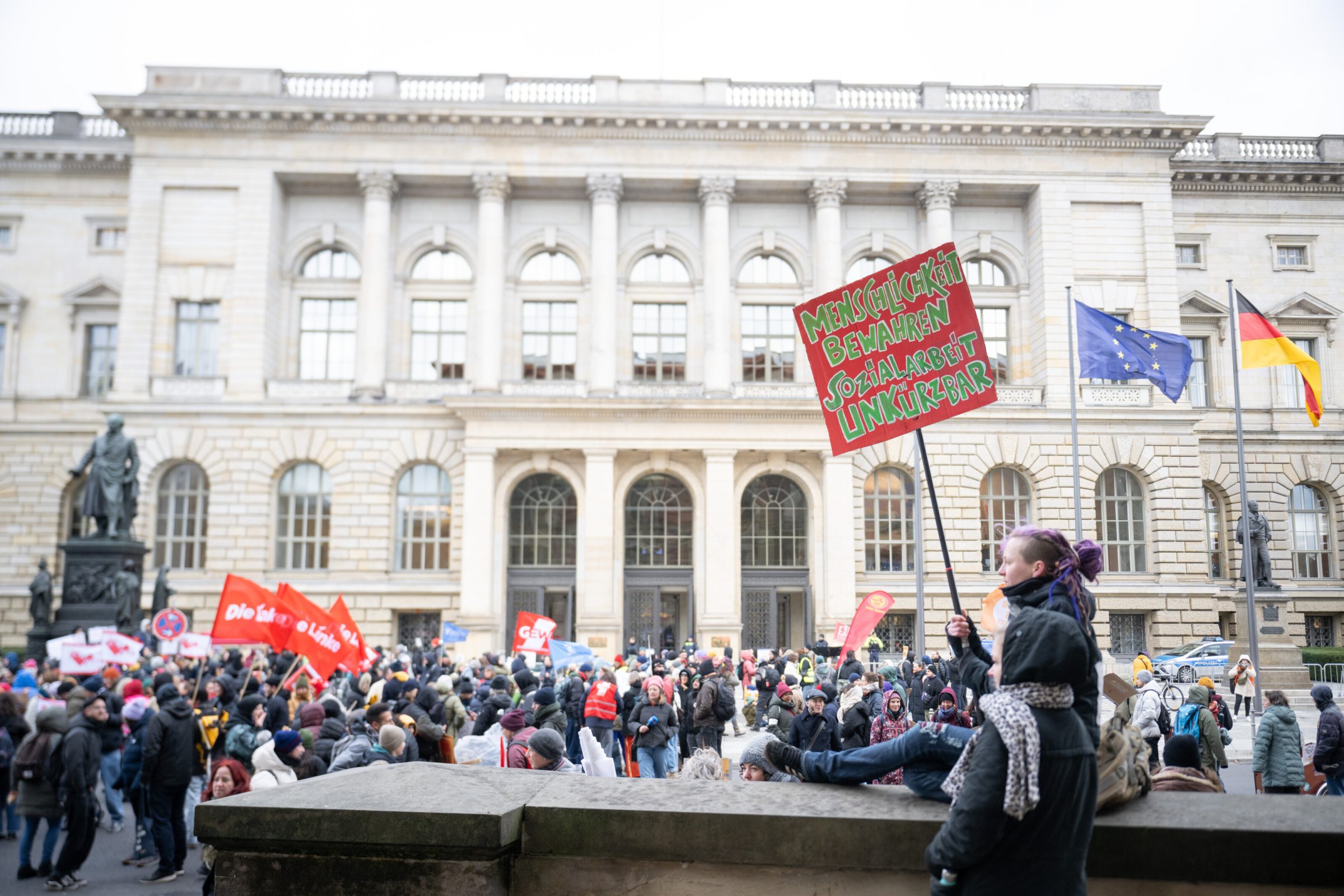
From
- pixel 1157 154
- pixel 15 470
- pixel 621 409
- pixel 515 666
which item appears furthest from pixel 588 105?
pixel 15 470

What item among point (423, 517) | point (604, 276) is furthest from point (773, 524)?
point (423, 517)

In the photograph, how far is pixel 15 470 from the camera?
40094mm

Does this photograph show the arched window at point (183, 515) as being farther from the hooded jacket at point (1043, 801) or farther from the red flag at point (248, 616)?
the hooded jacket at point (1043, 801)

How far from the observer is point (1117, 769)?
3625 millimetres

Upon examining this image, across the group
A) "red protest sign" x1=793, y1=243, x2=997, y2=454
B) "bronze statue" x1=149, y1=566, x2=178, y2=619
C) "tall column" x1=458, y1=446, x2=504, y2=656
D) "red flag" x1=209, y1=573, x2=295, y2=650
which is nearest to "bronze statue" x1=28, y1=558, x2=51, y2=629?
"bronze statue" x1=149, y1=566, x2=178, y2=619

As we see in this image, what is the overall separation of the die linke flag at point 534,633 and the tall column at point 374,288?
55.8 ft

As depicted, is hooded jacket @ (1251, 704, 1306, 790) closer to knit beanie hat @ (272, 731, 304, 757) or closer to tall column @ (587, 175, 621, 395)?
knit beanie hat @ (272, 731, 304, 757)

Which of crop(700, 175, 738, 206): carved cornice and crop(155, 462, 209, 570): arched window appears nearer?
crop(155, 462, 209, 570): arched window

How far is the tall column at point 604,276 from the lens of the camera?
120ft

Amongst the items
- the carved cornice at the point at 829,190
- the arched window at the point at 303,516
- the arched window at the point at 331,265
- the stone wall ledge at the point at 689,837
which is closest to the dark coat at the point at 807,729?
the stone wall ledge at the point at 689,837

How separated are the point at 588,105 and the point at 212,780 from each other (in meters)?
32.7

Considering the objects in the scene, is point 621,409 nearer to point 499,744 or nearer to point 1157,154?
point 1157,154

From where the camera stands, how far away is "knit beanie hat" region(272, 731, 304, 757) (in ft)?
29.9

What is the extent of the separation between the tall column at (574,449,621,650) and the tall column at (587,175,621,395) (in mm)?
3038
